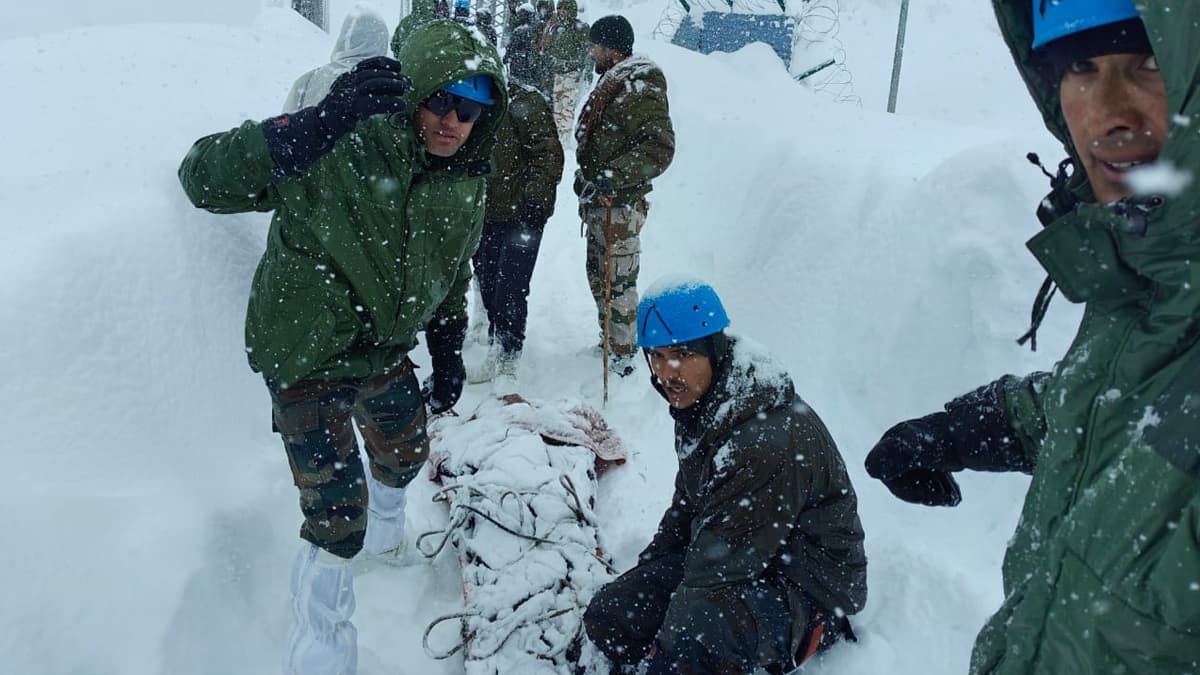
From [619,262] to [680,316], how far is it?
271cm

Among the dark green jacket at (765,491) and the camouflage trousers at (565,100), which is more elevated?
the dark green jacket at (765,491)

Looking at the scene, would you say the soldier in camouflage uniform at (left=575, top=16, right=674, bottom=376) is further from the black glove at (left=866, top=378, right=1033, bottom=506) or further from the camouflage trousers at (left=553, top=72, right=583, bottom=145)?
the camouflage trousers at (left=553, top=72, right=583, bottom=145)

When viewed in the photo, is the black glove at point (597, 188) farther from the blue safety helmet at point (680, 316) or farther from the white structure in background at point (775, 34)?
the white structure in background at point (775, 34)

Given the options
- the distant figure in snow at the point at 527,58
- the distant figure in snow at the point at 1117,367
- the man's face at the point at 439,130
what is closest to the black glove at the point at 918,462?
the distant figure in snow at the point at 1117,367

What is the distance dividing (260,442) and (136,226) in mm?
1071

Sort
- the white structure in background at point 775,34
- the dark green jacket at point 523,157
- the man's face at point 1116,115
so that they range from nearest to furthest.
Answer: the man's face at point 1116,115, the dark green jacket at point 523,157, the white structure in background at point 775,34

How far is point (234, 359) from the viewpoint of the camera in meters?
3.27

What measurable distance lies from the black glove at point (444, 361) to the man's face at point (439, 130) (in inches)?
36.6

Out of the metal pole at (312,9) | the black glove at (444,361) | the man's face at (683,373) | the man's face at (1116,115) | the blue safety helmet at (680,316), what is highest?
the man's face at (1116,115)

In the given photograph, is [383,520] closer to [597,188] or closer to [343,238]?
[343,238]

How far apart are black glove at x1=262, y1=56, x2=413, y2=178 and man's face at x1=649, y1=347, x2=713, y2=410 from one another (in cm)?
113

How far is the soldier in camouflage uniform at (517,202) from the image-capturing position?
15.6ft

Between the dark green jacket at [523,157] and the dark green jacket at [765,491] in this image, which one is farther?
the dark green jacket at [523,157]

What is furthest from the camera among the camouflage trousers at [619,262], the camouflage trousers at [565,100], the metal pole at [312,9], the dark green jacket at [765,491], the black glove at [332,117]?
the metal pole at [312,9]
